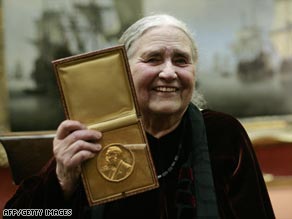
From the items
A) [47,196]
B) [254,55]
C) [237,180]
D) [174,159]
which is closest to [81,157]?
[47,196]

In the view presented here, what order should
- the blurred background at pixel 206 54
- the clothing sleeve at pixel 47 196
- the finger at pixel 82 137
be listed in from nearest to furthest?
the finger at pixel 82 137 → the clothing sleeve at pixel 47 196 → the blurred background at pixel 206 54

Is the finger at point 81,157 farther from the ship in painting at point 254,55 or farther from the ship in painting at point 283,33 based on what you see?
the ship in painting at point 283,33

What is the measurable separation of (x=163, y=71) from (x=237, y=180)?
29 cm

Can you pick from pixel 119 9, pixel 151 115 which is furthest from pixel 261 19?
pixel 151 115

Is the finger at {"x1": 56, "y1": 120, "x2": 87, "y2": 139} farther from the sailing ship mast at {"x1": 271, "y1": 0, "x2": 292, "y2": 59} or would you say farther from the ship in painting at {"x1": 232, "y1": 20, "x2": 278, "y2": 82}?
the sailing ship mast at {"x1": 271, "y1": 0, "x2": 292, "y2": 59}

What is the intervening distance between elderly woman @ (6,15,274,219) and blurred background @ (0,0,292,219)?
495 mm

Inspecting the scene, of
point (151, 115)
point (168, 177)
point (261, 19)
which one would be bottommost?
point (168, 177)

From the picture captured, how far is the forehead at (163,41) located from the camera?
78cm

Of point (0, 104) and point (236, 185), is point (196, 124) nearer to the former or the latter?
point (236, 185)

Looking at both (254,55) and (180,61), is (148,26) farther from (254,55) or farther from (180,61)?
(254,55)

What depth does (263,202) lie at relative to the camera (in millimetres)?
857

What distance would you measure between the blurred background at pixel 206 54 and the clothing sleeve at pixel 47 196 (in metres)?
0.49

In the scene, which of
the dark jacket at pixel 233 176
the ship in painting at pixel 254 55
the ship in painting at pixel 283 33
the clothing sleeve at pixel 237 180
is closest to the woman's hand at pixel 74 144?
the dark jacket at pixel 233 176

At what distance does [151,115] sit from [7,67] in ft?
2.06
